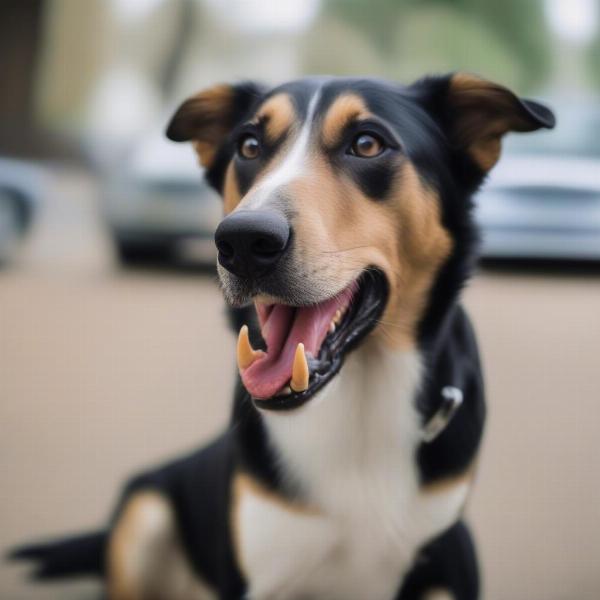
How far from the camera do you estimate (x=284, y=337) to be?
166 cm

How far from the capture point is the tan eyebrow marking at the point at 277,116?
1767 millimetres

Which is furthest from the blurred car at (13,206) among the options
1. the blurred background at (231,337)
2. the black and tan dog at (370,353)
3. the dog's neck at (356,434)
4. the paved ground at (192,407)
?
the dog's neck at (356,434)

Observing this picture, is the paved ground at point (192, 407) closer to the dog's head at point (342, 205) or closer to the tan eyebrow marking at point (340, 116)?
the dog's head at point (342, 205)

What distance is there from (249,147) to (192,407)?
2.06m

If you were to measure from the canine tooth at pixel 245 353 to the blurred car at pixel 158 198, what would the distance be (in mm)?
4792

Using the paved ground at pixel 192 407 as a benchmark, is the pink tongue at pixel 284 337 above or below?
above

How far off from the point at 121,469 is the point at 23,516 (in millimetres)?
452

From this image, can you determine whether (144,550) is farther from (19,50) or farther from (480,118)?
(19,50)

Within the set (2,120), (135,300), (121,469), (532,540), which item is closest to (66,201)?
(2,120)

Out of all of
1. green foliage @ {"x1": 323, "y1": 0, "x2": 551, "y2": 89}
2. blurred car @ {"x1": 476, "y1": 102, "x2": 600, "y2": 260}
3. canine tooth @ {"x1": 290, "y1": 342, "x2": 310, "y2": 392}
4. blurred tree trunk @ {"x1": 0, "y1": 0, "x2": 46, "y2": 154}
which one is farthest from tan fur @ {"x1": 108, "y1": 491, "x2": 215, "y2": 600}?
blurred tree trunk @ {"x1": 0, "y1": 0, "x2": 46, "y2": 154}

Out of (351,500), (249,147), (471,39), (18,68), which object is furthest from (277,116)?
(18,68)

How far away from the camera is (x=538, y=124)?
1729 mm

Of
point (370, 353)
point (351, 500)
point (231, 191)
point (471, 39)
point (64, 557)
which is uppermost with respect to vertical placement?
point (471, 39)

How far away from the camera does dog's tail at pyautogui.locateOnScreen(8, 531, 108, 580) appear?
7.30 feet
